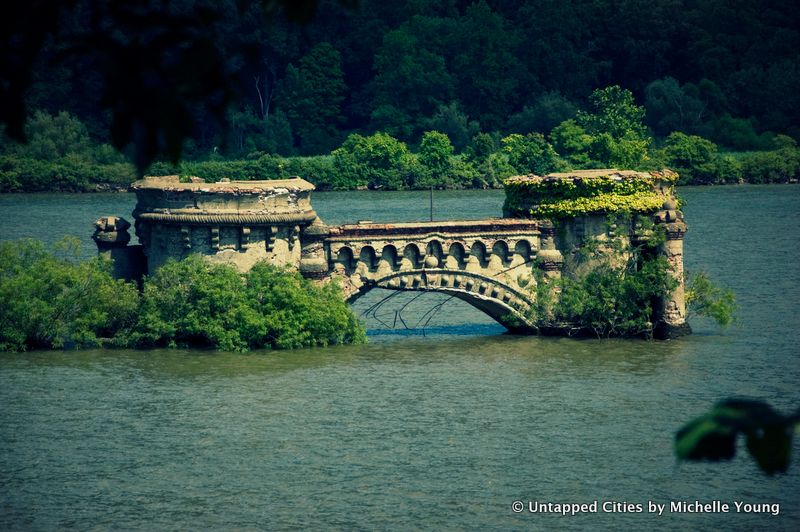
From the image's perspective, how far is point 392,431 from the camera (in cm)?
2562

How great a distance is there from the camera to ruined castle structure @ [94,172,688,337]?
3052cm

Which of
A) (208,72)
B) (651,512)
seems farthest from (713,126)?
(208,72)

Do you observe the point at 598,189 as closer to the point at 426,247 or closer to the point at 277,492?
the point at 426,247

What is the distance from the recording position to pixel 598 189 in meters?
32.7

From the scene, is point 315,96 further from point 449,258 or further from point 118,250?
point 449,258

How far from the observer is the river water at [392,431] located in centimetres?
2152

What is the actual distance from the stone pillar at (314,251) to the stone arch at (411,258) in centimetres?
151

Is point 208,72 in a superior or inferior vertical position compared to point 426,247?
superior

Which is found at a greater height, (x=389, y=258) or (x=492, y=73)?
(x=492, y=73)

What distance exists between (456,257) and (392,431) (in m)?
7.35

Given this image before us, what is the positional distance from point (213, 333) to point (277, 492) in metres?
8.81

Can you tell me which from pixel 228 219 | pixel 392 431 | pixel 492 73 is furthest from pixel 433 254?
pixel 492 73

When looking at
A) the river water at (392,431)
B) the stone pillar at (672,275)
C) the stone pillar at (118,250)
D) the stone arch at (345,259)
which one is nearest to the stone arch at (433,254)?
the stone arch at (345,259)

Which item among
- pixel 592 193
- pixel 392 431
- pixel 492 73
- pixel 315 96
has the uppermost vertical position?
pixel 492 73
